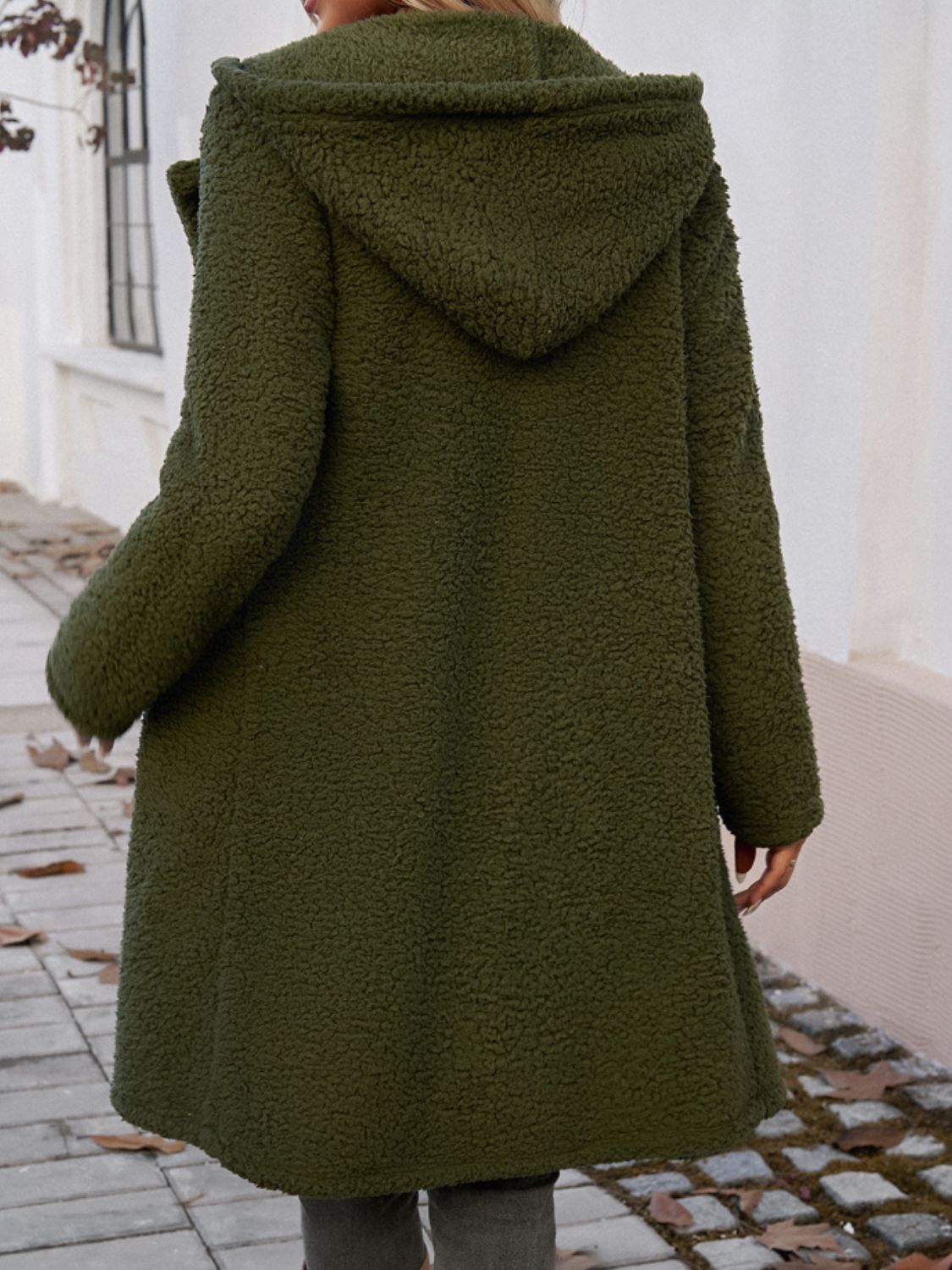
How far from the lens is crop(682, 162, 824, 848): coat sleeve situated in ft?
6.05

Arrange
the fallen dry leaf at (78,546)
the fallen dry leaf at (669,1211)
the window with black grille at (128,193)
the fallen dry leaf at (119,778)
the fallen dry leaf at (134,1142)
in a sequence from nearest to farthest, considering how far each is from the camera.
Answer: the fallen dry leaf at (669,1211)
the fallen dry leaf at (134,1142)
the fallen dry leaf at (119,778)
the fallen dry leaf at (78,546)
the window with black grille at (128,193)

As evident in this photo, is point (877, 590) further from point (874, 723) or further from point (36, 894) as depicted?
point (36, 894)

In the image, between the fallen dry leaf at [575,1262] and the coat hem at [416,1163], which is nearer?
the coat hem at [416,1163]

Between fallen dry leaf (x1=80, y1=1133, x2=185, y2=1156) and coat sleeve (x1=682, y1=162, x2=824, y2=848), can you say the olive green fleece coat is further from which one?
fallen dry leaf (x1=80, y1=1133, x2=185, y2=1156)

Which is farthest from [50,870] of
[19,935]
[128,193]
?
[128,193]

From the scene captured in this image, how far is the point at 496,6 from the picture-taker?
1750mm

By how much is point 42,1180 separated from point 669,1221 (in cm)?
98

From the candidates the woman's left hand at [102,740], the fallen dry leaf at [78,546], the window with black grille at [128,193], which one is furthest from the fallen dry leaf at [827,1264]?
the window with black grille at [128,193]

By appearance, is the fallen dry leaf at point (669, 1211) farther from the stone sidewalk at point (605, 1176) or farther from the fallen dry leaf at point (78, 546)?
the fallen dry leaf at point (78, 546)

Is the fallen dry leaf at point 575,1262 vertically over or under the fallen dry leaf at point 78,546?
over

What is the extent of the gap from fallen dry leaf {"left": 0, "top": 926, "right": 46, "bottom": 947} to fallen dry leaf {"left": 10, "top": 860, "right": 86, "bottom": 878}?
398 millimetres

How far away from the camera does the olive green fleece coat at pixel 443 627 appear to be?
169cm

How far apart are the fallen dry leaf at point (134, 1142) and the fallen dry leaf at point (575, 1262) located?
700 millimetres

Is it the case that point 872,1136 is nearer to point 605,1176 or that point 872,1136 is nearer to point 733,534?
point 605,1176
